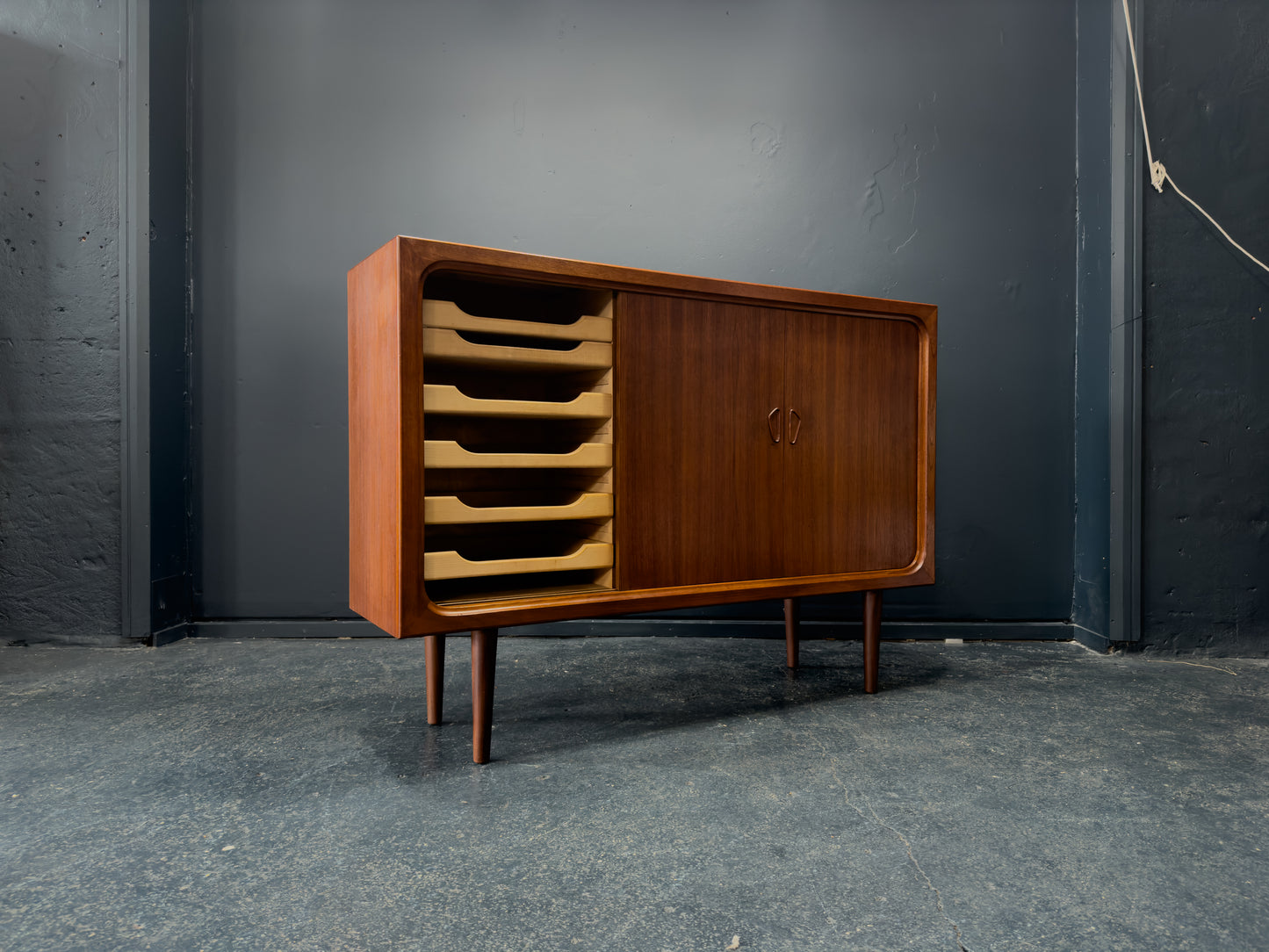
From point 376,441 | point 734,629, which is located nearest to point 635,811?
point 376,441

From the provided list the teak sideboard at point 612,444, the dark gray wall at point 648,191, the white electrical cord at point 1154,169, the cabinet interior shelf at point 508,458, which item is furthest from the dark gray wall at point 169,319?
the white electrical cord at point 1154,169

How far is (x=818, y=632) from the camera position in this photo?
7.71ft

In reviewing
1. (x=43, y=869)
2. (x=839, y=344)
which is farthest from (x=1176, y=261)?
(x=43, y=869)

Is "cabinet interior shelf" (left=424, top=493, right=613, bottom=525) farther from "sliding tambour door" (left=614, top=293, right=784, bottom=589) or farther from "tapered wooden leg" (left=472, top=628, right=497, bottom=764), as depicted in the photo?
"tapered wooden leg" (left=472, top=628, right=497, bottom=764)

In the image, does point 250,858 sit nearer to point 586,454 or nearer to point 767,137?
point 586,454

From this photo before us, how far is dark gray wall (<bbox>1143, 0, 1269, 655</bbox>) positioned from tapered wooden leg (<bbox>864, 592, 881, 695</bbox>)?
1.05 metres

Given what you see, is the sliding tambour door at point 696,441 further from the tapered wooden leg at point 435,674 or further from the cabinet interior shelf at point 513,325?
the tapered wooden leg at point 435,674

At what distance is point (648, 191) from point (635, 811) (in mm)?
1939

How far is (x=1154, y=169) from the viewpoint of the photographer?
2158 millimetres

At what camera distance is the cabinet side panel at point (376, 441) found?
1.25 meters

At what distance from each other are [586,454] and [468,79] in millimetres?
1623

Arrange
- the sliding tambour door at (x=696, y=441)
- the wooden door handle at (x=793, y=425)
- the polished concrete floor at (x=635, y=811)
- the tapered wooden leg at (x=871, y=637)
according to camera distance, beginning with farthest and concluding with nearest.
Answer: the tapered wooden leg at (x=871, y=637), the wooden door handle at (x=793, y=425), the sliding tambour door at (x=696, y=441), the polished concrete floor at (x=635, y=811)

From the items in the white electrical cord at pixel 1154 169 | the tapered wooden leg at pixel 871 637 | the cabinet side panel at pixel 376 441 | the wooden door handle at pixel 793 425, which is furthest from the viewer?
the white electrical cord at pixel 1154 169

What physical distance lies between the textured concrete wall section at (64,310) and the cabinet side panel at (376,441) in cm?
131
